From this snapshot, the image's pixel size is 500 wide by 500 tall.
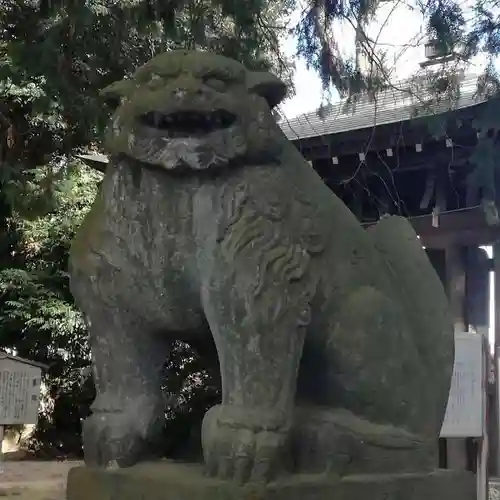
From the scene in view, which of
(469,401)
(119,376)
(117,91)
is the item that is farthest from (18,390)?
(117,91)

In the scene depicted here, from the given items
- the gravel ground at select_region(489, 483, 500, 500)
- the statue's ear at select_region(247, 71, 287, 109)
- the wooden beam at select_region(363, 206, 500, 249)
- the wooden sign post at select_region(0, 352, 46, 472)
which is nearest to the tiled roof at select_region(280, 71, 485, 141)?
the wooden beam at select_region(363, 206, 500, 249)

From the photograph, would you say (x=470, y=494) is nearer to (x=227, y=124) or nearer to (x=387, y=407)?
(x=387, y=407)

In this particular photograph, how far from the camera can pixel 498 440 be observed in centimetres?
535

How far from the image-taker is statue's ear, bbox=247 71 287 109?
135 centimetres

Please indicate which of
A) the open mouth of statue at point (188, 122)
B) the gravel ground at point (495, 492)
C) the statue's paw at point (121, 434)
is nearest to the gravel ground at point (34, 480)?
the statue's paw at point (121, 434)

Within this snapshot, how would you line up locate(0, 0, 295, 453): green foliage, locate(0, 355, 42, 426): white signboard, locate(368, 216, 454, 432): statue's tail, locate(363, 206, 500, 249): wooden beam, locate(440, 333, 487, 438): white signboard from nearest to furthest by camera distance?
1. locate(368, 216, 454, 432): statue's tail
2. locate(440, 333, 487, 438): white signboard
3. locate(0, 0, 295, 453): green foliage
4. locate(0, 355, 42, 426): white signboard
5. locate(363, 206, 500, 249): wooden beam

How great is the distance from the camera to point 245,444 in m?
1.18

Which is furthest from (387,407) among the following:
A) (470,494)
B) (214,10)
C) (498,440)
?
(498,440)

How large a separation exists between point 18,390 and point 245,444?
3.48 m

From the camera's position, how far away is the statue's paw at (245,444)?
1.18 metres

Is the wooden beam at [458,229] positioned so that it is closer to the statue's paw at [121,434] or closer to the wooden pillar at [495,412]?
the wooden pillar at [495,412]

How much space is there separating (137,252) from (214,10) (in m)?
2.43

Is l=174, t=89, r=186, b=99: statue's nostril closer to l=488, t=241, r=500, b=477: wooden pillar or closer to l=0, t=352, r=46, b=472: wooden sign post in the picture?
l=0, t=352, r=46, b=472: wooden sign post

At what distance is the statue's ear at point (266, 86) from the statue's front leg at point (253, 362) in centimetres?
38
